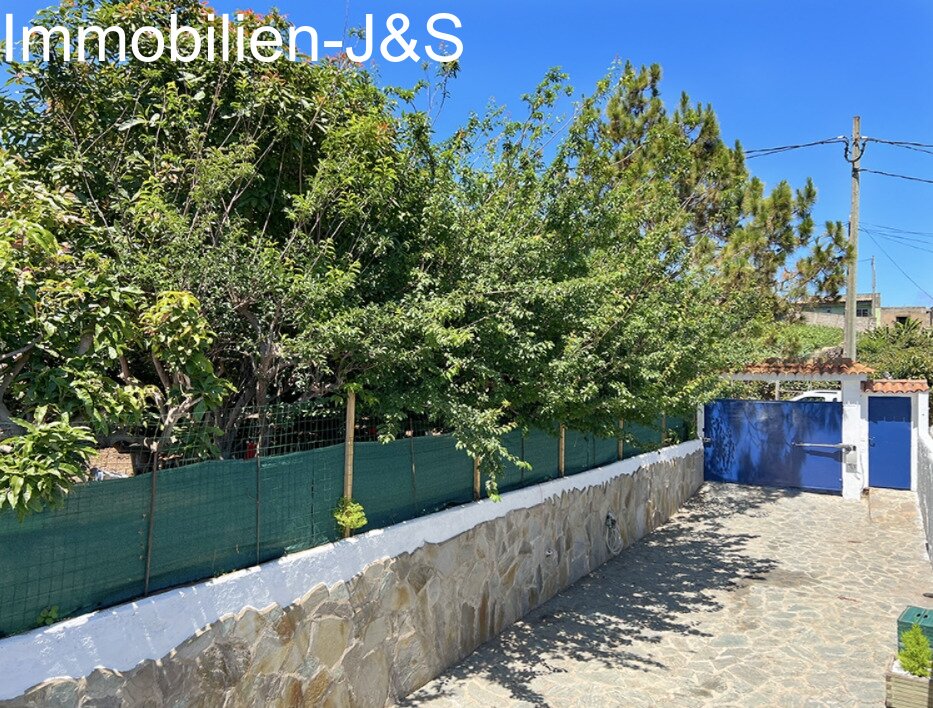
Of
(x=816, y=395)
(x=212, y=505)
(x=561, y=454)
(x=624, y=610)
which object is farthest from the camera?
(x=816, y=395)

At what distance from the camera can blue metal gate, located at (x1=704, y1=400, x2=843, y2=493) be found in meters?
14.1

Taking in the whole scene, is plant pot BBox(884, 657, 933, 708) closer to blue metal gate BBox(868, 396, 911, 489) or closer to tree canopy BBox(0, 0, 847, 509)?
tree canopy BBox(0, 0, 847, 509)

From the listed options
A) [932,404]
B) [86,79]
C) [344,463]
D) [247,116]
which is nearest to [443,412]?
[344,463]

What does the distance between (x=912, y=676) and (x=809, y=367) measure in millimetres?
9909

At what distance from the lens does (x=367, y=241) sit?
5.48m

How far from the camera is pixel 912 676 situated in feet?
16.6

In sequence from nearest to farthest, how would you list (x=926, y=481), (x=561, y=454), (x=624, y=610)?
(x=624, y=610) < (x=561, y=454) < (x=926, y=481)

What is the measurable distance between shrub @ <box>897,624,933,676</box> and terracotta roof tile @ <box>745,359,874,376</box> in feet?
31.3

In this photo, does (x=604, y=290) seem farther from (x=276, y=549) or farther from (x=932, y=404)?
(x=932, y=404)

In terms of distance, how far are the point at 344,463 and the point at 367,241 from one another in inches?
67.4

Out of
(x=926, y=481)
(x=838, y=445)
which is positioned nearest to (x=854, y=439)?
(x=838, y=445)

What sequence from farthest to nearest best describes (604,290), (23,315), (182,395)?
(604,290) → (182,395) → (23,315)

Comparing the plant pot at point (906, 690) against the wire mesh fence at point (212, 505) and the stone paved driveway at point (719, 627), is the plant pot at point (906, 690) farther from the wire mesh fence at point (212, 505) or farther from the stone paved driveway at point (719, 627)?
the wire mesh fence at point (212, 505)

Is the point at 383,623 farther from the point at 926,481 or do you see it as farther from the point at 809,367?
the point at 809,367
